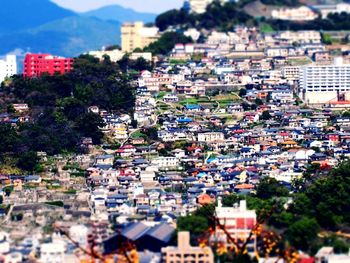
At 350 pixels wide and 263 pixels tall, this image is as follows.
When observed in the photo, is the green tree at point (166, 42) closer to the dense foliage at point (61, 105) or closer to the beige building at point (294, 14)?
the dense foliage at point (61, 105)

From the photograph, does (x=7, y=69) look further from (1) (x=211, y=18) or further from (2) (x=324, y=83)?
(1) (x=211, y=18)

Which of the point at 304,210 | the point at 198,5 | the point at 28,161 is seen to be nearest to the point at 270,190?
the point at 304,210

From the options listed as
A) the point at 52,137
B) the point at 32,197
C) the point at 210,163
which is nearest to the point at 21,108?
the point at 52,137

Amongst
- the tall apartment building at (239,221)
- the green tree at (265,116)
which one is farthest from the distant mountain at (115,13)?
the tall apartment building at (239,221)

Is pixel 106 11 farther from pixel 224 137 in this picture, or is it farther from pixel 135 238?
pixel 135 238

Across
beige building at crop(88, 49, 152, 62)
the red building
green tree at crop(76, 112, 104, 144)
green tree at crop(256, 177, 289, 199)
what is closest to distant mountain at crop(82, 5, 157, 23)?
beige building at crop(88, 49, 152, 62)

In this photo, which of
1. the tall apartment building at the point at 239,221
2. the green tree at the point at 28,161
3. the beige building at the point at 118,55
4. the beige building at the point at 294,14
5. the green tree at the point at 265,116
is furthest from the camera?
the beige building at the point at 294,14
